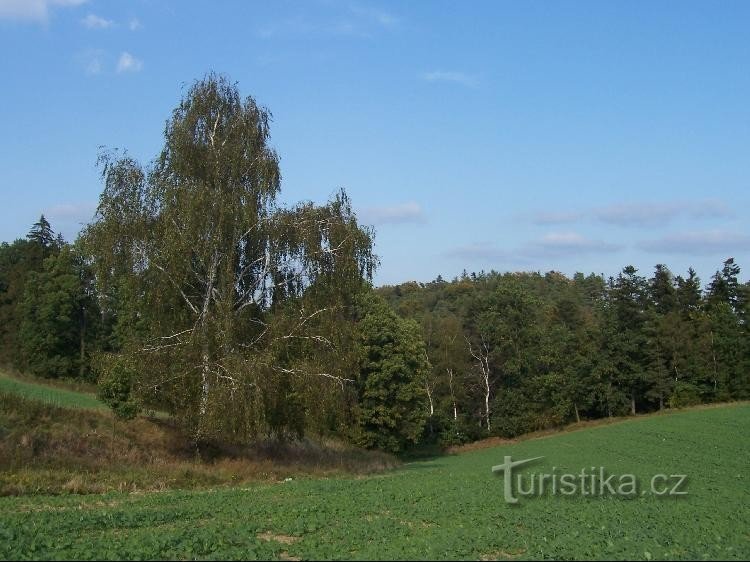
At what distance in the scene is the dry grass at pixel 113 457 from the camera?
765 inches

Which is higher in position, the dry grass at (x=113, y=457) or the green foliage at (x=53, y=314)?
the green foliage at (x=53, y=314)

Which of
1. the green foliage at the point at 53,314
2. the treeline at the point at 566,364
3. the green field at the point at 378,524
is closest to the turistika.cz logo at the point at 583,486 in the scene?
the green field at the point at 378,524

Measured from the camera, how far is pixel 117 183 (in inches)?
983

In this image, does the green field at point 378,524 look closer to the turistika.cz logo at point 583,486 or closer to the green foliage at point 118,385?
the turistika.cz logo at point 583,486

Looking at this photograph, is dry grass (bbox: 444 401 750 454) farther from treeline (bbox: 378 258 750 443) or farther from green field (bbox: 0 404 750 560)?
green field (bbox: 0 404 750 560)

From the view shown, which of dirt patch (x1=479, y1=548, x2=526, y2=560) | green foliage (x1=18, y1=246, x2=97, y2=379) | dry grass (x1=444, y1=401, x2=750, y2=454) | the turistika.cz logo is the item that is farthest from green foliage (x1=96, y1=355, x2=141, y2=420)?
dry grass (x1=444, y1=401, x2=750, y2=454)

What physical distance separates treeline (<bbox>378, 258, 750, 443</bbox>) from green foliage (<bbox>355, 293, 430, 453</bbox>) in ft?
46.0

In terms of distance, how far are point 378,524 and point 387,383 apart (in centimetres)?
4126

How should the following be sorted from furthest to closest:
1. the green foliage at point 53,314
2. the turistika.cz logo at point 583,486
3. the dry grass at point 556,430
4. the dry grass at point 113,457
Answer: the dry grass at point 556,430
the green foliage at point 53,314
the dry grass at point 113,457
the turistika.cz logo at point 583,486

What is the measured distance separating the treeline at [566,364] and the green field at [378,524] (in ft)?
158

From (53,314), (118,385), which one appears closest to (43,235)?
(53,314)

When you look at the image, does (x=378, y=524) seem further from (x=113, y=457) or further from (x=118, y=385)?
(x=118, y=385)

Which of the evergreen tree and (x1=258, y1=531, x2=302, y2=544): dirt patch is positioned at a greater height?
the evergreen tree

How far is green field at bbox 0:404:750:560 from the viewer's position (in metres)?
9.94
